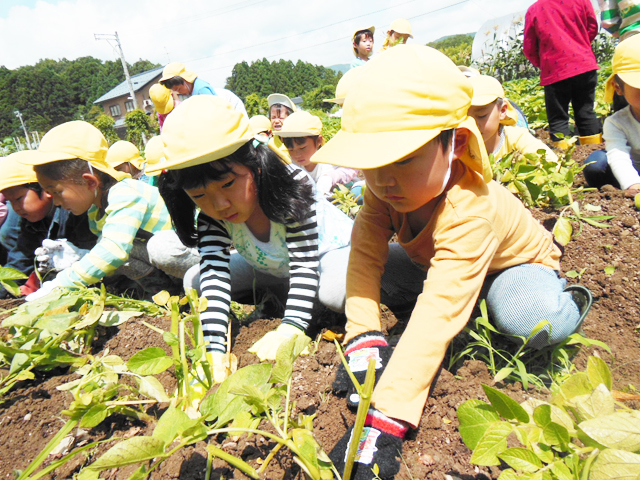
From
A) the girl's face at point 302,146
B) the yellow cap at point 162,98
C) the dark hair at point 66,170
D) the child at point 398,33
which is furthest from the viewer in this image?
the child at point 398,33

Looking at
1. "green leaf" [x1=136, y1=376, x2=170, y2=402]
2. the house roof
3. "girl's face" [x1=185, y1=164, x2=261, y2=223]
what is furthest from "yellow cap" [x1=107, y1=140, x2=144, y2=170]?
the house roof

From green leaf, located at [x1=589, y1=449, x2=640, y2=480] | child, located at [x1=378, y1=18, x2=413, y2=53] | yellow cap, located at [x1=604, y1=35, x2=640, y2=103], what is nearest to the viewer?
green leaf, located at [x1=589, y1=449, x2=640, y2=480]

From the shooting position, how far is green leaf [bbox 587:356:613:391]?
69cm

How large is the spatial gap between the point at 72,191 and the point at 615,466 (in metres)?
2.38

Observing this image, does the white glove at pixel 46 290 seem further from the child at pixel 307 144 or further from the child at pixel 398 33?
the child at pixel 398 33

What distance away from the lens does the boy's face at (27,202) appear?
8.35ft

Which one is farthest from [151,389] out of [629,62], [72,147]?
[629,62]

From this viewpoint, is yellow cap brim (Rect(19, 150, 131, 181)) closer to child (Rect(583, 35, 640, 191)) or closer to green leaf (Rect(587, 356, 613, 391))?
green leaf (Rect(587, 356, 613, 391))

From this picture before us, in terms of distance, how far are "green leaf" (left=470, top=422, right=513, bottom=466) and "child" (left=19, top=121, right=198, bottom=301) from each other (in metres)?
1.84

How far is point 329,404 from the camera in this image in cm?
115

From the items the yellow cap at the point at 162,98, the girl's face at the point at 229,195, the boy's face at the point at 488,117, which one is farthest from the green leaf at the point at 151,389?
the yellow cap at the point at 162,98

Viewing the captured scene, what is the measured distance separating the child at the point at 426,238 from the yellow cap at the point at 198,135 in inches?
19.5

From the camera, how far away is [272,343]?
148 centimetres

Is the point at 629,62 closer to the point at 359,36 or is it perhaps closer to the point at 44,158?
the point at 44,158
